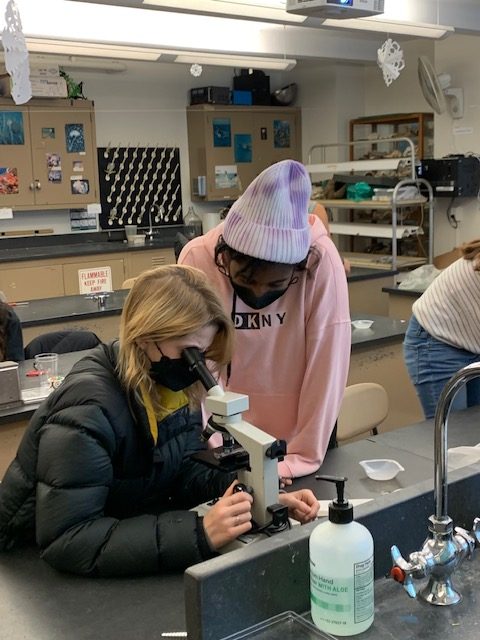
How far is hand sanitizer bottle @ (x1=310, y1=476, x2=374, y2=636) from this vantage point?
100 centimetres

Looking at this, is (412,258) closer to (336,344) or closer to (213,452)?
(336,344)

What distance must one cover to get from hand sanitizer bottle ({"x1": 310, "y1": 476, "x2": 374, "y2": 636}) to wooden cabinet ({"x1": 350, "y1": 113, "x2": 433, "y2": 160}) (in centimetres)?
576

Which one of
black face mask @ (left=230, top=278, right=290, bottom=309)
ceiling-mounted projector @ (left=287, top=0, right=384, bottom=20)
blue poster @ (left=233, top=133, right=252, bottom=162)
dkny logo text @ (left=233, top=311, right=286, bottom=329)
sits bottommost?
dkny logo text @ (left=233, top=311, right=286, bottom=329)

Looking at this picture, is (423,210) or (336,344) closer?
(336,344)

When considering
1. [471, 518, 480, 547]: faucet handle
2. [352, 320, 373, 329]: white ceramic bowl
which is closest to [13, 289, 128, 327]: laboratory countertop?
[352, 320, 373, 329]: white ceramic bowl

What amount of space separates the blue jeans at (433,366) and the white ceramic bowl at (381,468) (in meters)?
0.60

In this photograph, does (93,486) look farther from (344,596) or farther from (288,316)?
(288,316)

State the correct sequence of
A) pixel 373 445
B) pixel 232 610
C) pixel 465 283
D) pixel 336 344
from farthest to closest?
pixel 465 283 < pixel 373 445 < pixel 336 344 < pixel 232 610

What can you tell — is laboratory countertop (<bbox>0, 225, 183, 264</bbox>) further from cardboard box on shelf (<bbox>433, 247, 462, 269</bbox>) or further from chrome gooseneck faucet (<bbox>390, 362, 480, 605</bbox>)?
chrome gooseneck faucet (<bbox>390, 362, 480, 605</bbox>)

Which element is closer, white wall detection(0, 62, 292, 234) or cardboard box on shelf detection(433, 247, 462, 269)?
cardboard box on shelf detection(433, 247, 462, 269)

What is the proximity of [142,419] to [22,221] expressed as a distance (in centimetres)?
562

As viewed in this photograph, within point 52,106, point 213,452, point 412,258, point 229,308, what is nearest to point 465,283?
point 229,308

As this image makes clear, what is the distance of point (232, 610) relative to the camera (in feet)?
3.36

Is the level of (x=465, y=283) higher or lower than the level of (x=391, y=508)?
higher
